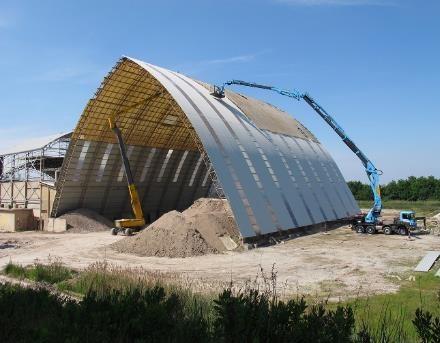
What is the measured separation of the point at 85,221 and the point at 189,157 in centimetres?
1691

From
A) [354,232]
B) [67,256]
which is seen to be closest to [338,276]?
[67,256]

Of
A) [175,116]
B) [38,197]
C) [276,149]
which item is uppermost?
[175,116]

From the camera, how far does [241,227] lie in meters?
28.9

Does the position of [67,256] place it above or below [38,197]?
below

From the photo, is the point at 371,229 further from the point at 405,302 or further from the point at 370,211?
the point at 405,302

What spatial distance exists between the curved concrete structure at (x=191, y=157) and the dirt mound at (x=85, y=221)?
3.81ft

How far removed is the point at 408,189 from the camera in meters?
99.5

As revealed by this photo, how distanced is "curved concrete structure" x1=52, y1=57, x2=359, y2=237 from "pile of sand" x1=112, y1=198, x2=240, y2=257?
2.07m

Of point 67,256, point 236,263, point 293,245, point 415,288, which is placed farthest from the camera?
point 293,245

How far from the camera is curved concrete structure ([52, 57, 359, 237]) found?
106 ft

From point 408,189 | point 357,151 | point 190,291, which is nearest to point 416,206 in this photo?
point 408,189

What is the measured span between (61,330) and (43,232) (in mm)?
36866

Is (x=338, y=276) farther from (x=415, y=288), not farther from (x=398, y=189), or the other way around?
(x=398, y=189)

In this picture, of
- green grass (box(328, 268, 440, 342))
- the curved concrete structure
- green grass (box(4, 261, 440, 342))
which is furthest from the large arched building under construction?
green grass (box(4, 261, 440, 342))
